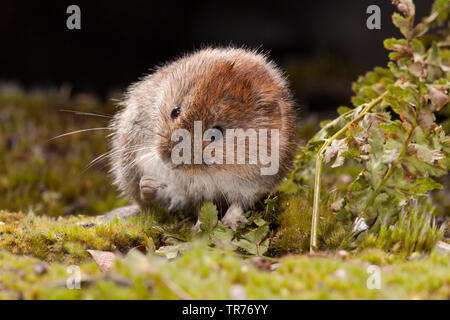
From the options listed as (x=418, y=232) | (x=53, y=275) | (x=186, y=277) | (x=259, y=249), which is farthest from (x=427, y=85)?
(x=53, y=275)

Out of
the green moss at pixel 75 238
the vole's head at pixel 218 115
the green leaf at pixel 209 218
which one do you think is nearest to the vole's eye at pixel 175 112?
the vole's head at pixel 218 115

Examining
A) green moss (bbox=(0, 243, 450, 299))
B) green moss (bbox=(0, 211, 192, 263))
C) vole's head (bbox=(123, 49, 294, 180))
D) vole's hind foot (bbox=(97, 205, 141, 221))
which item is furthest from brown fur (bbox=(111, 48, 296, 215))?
green moss (bbox=(0, 243, 450, 299))

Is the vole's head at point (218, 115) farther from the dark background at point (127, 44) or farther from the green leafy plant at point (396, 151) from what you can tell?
the dark background at point (127, 44)

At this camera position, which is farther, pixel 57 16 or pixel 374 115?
pixel 57 16

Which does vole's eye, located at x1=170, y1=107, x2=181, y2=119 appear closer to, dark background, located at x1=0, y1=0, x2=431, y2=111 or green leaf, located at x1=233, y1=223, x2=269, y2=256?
green leaf, located at x1=233, y1=223, x2=269, y2=256

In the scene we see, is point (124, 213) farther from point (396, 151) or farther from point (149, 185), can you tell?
point (396, 151)

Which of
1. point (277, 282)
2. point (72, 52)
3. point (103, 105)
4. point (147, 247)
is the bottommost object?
point (147, 247)

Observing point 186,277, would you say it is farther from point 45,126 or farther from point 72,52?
point 72,52
